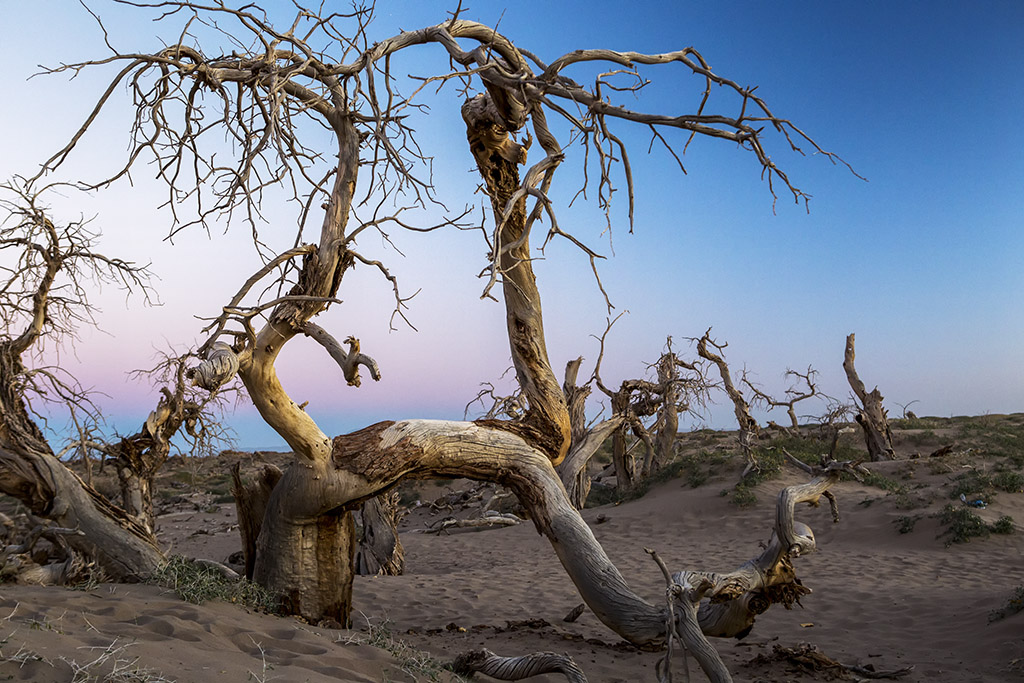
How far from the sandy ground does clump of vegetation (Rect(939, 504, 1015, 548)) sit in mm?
134

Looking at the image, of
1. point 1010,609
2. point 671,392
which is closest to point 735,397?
point 671,392

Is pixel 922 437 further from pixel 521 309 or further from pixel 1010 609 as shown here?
pixel 521 309

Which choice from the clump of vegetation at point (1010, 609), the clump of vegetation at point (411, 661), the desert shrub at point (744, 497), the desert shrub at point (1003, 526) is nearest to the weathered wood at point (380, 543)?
the clump of vegetation at point (411, 661)

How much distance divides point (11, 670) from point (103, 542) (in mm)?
3380

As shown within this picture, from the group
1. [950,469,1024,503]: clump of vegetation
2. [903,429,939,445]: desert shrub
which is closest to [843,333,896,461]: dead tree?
[903,429,939,445]: desert shrub

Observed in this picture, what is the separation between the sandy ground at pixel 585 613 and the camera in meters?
3.60

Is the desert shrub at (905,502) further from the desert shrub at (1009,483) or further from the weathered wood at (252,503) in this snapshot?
the weathered wood at (252,503)

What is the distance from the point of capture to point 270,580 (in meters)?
5.69

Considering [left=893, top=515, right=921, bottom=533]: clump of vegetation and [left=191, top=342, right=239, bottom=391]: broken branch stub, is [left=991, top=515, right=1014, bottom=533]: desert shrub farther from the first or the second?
[left=191, top=342, right=239, bottom=391]: broken branch stub

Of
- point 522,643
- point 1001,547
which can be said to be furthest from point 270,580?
point 1001,547

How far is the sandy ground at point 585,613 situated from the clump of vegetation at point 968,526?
134 mm

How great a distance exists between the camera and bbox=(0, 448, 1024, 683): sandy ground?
3.60 meters

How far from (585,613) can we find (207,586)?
419 cm

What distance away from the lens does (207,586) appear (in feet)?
17.1
